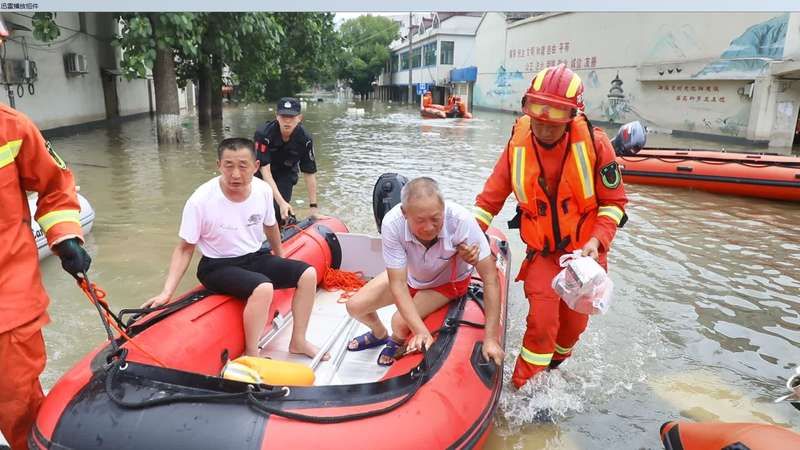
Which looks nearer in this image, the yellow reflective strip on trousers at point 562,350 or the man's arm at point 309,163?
the yellow reflective strip on trousers at point 562,350

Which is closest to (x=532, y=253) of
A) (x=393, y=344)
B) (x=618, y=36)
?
(x=393, y=344)

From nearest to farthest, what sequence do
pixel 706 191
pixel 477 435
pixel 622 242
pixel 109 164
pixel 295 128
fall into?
pixel 477 435 → pixel 295 128 → pixel 622 242 → pixel 706 191 → pixel 109 164

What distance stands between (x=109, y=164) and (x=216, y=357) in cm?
782

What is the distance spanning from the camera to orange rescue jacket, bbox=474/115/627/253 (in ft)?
7.88

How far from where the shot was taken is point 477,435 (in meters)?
2.10

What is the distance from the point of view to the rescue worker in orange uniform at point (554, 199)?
7.85 ft

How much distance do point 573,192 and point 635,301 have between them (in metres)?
2.20

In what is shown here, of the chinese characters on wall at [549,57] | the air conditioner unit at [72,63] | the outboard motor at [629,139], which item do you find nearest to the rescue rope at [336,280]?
the outboard motor at [629,139]

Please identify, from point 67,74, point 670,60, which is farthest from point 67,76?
point 670,60

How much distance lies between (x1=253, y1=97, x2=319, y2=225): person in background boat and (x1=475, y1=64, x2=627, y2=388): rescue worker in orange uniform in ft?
6.44

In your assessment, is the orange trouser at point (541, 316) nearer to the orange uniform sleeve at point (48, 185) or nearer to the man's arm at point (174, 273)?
the man's arm at point (174, 273)

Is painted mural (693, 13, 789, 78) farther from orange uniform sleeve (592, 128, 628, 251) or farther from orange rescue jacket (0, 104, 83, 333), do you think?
orange rescue jacket (0, 104, 83, 333)

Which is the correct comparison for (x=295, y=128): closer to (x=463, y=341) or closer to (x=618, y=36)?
(x=463, y=341)

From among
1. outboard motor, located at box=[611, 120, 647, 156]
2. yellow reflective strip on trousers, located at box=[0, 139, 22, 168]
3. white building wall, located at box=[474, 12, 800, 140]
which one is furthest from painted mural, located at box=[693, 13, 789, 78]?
Result: yellow reflective strip on trousers, located at box=[0, 139, 22, 168]
